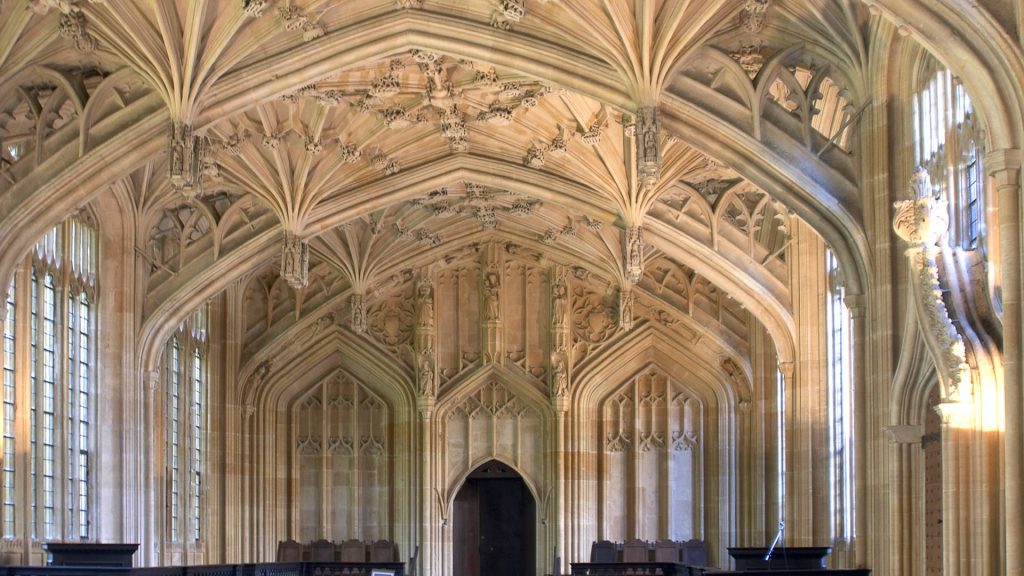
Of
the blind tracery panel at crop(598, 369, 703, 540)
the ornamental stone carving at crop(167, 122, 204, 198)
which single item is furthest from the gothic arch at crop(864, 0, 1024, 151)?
the blind tracery panel at crop(598, 369, 703, 540)

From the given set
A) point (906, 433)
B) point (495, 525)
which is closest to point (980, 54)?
point (906, 433)

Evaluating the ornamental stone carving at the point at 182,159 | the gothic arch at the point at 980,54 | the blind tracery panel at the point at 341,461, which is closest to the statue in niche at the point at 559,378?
the blind tracery panel at the point at 341,461

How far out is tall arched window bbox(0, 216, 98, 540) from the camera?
21.1 meters

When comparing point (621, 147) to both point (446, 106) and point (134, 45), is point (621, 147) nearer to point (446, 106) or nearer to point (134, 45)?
point (446, 106)

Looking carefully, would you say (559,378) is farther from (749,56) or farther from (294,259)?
(749,56)

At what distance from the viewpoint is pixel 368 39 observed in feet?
65.6

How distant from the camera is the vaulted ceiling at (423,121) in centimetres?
1897

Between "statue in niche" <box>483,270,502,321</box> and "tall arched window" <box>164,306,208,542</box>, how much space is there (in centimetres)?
605

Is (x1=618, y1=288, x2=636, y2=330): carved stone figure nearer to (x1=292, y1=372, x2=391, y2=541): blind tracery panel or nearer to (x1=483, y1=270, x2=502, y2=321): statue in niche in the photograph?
(x1=483, y1=270, x2=502, y2=321): statue in niche

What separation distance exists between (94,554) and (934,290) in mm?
9386

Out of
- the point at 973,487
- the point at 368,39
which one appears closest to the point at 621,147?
the point at 368,39

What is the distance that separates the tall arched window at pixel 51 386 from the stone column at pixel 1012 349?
13770 mm

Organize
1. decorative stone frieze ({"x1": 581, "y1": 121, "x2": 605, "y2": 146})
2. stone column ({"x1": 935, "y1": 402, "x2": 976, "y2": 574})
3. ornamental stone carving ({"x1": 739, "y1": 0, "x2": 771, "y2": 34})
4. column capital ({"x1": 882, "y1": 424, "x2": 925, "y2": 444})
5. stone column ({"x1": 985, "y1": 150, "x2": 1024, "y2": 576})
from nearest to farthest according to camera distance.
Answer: stone column ({"x1": 985, "y1": 150, "x2": 1024, "y2": 576}) < stone column ({"x1": 935, "y1": 402, "x2": 976, "y2": 574}) < column capital ({"x1": 882, "y1": 424, "x2": 925, "y2": 444}) < ornamental stone carving ({"x1": 739, "y1": 0, "x2": 771, "y2": 34}) < decorative stone frieze ({"x1": 581, "y1": 121, "x2": 605, "y2": 146})

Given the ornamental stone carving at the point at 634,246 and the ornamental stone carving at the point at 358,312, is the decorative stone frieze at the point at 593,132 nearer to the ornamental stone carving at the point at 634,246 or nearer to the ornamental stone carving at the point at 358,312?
the ornamental stone carving at the point at 634,246
